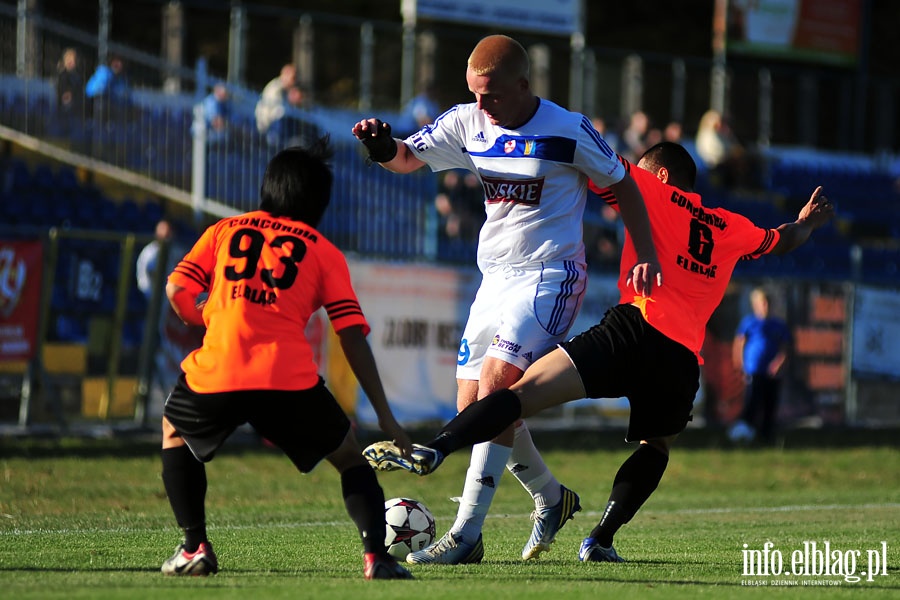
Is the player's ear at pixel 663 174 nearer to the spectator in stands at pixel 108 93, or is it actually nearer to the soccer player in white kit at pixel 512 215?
the soccer player in white kit at pixel 512 215

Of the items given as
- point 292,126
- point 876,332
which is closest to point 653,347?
Answer: point 292,126

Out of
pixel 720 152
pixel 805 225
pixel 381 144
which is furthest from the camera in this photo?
pixel 720 152

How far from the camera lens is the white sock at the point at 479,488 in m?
6.86

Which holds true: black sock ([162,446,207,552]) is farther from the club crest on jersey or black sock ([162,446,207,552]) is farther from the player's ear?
the player's ear

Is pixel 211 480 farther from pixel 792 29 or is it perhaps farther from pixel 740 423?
pixel 792 29

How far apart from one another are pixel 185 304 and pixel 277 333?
0.41 metres

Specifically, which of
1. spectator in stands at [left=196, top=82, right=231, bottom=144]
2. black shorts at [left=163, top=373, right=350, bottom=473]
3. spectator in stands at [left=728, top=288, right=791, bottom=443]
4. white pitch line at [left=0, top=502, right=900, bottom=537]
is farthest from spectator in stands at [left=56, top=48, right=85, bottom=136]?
black shorts at [left=163, top=373, right=350, bottom=473]

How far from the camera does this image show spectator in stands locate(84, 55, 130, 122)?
1759cm

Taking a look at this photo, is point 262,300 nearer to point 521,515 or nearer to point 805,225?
point 805,225

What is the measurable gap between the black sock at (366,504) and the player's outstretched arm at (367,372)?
300mm

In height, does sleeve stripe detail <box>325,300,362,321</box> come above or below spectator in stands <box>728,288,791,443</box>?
above

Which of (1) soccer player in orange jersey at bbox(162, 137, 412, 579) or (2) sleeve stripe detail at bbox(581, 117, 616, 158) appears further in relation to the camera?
(2) sleeve stripe detail at bbox(581, 117, 616, 158)

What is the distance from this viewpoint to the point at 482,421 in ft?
20.5

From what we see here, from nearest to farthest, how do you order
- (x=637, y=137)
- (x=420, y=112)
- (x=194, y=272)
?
(x=194, y=272)
(x=420, y=112)
(x=637, y=137)
